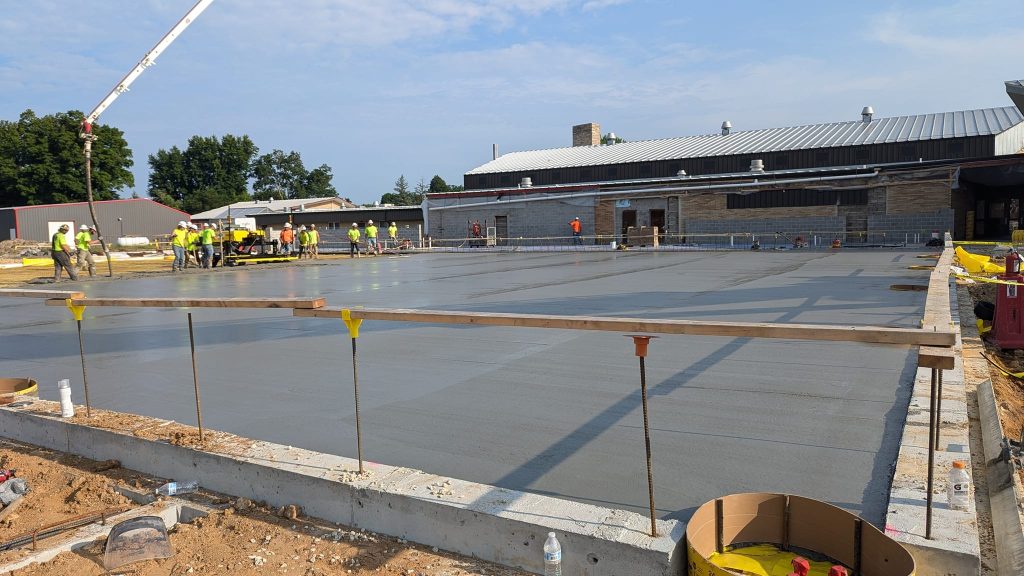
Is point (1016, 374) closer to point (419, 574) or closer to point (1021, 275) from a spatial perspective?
point (1021, 275)

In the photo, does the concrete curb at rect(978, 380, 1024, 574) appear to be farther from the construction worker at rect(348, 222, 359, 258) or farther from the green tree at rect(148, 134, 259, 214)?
the green tree at rect(148, 134, 259, 214)

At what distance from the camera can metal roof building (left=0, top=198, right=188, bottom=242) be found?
178 feet

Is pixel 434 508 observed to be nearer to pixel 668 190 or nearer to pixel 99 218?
pixel 668 190

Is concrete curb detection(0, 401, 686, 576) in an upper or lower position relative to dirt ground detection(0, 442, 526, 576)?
upper

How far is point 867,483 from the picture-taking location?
3.71 metres

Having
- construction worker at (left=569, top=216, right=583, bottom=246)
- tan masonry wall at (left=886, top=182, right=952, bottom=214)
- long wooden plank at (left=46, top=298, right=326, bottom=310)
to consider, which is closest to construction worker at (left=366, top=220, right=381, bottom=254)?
construction worker at (left=569, top=216, right=583, bottom=246)

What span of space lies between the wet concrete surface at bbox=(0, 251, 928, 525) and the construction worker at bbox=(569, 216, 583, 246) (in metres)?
24.5

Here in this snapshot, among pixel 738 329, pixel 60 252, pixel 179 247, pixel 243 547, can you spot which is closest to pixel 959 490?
pixel 738 329

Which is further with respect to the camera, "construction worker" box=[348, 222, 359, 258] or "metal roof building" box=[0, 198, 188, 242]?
"metal roof building" box=[0, 198, 188, 242]

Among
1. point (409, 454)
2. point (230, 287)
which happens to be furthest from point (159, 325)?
point (409, 454)

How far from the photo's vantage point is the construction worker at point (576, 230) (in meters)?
36.7

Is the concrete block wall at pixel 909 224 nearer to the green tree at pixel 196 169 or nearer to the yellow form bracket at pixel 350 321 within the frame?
the yellow form bracket at pixel 350 321

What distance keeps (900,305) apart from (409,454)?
8.88m

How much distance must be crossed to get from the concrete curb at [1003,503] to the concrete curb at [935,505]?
0.15 meters
